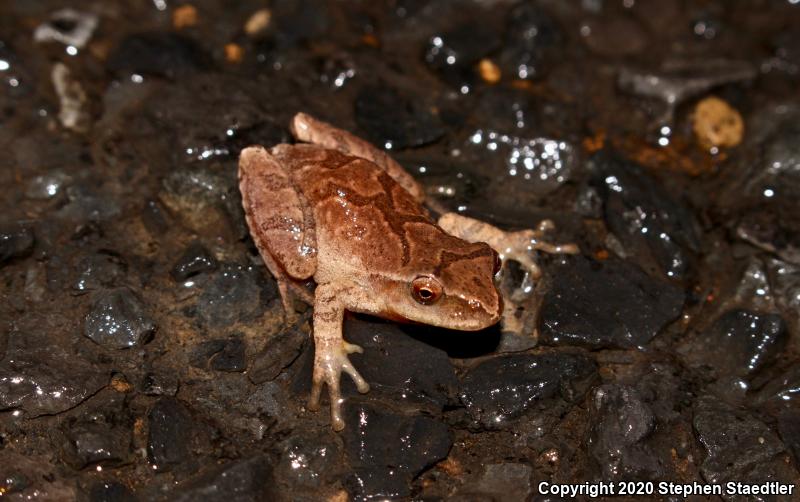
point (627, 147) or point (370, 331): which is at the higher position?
point (627, 147)

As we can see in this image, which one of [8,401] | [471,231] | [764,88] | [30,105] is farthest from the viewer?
[764,88]

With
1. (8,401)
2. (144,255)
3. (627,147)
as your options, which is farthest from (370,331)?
(627,147)

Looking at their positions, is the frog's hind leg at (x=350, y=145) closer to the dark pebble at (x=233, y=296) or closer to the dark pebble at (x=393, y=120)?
the dark pebble at (x=393, y=120)

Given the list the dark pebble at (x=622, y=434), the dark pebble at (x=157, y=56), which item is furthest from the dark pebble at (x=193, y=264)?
the dark pebble at (x=622, y=434)

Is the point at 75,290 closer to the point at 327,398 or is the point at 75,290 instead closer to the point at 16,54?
the point at 327,398

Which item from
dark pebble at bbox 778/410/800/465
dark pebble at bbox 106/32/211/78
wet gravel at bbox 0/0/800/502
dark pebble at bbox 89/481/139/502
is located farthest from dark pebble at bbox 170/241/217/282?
dark pebble at bbox 778/410/800/465

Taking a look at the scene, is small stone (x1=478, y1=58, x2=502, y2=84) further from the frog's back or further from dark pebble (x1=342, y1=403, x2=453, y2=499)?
A: dark pebble (x1=342, y1=403, x2=453, y2=499)
